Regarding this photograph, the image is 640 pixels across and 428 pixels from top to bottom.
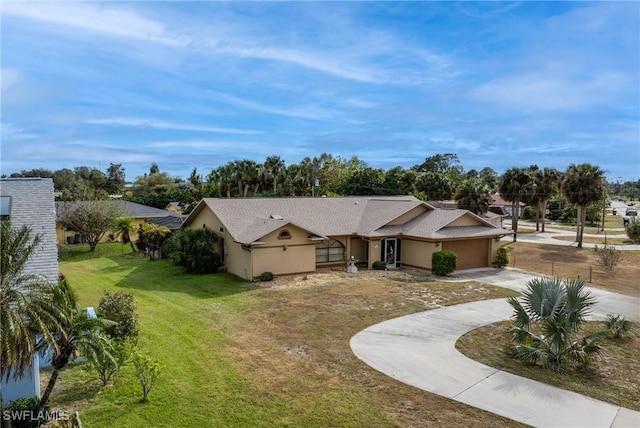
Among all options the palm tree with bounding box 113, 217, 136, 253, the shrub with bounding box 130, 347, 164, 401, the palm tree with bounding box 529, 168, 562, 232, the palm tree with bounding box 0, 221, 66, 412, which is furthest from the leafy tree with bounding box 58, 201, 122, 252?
the palm tree with bounding box 529, 168, 562, 232

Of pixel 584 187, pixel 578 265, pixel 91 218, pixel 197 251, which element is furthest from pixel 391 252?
pixel 584 187

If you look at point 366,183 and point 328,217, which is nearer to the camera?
point 328,217

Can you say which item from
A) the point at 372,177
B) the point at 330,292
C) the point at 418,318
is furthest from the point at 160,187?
the point at 418,318

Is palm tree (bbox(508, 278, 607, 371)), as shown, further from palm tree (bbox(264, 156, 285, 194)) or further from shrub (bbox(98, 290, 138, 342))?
palm tree (bbox(264, 156, 285, 194))

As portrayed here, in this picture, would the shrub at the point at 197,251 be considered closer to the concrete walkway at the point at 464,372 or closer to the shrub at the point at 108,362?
the concrete walkway at the point at 464,372

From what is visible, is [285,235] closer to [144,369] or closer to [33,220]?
[33,220]

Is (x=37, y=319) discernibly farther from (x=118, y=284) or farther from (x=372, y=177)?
(x=372, y=177)
